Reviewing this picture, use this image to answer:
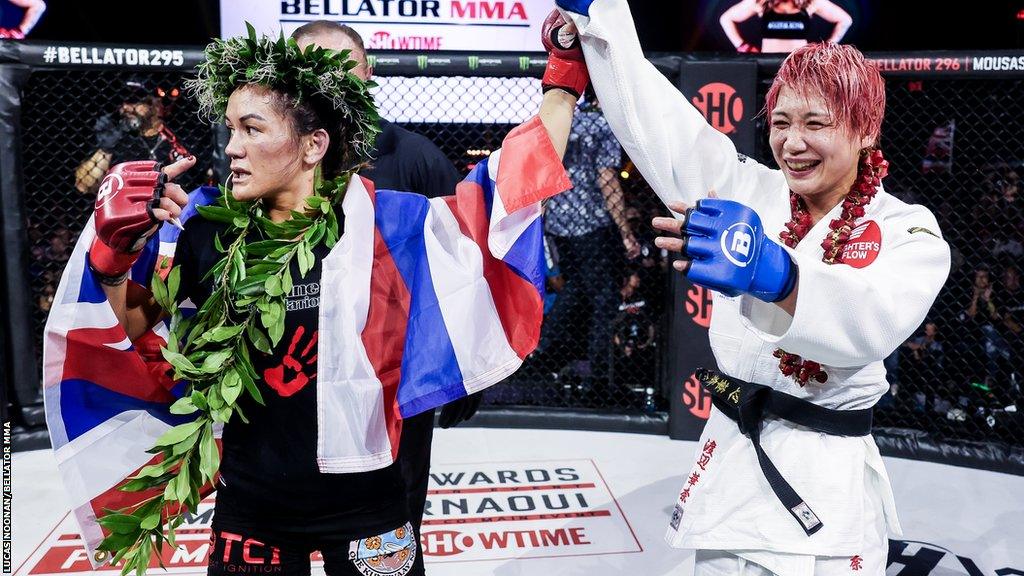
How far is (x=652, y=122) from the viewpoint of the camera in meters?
1.47

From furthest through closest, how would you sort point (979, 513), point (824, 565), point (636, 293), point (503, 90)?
point (503, 90) → point (636, 293) → point (979, 513) → point (824, 565)

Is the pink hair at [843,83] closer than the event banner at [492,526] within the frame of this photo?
Yes

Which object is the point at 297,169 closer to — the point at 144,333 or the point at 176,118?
the point at 144,333

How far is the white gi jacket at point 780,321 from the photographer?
42.3 inches

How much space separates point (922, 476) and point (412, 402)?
2.57 metres

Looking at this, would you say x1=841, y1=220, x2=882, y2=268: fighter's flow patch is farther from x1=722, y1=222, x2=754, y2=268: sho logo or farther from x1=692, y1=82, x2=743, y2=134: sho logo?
x1=692, y1=82, x2=743, y2=134: sho logo

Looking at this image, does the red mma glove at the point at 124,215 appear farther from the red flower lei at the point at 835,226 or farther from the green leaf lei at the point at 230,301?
the red flower lei at the point at 835,226

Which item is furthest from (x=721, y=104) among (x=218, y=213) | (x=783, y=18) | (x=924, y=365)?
(x=783, y=18)

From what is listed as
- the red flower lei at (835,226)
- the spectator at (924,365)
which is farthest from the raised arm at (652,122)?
the spectator at (924,365)

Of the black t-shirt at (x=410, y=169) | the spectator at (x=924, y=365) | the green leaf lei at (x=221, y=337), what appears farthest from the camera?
the spectator at (x=924, y=365)

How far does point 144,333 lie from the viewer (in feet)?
4.83

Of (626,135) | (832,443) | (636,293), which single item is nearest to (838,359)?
(832,443)

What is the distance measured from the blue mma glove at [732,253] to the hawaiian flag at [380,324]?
0.39 metres

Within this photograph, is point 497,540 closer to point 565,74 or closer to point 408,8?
point 565,74
